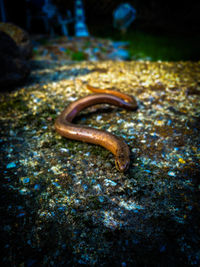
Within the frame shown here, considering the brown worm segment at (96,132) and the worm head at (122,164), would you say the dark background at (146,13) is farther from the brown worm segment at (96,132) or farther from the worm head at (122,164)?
the worm head at (122,164)

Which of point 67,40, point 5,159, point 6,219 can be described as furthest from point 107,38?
point 6,219

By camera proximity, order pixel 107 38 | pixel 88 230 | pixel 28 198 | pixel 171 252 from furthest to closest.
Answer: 1. pixel 107 38
2. pixel 28 198
3. pixel 88 230
4. pixel 171 252

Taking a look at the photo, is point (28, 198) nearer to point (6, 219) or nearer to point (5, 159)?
point (6, 219)

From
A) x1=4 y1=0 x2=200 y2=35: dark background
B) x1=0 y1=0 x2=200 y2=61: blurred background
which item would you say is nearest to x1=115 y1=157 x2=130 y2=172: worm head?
x1=0 y1=0 x2=200 y2=61: blurred background

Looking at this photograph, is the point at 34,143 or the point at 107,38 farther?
the point at 107,38

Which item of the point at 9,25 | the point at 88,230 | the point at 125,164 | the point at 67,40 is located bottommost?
the point at 88,230

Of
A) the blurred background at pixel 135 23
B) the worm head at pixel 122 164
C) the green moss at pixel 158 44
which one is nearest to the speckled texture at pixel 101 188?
the worm head at pixel 122 164

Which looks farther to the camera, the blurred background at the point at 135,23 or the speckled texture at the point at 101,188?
the blurred background at the point at 135,23

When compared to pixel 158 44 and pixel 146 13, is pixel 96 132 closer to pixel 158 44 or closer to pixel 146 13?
pixel 158 44

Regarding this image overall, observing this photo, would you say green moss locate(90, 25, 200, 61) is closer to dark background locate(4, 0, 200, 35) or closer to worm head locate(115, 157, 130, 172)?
dark background locate(4, 0, 200, 35)
